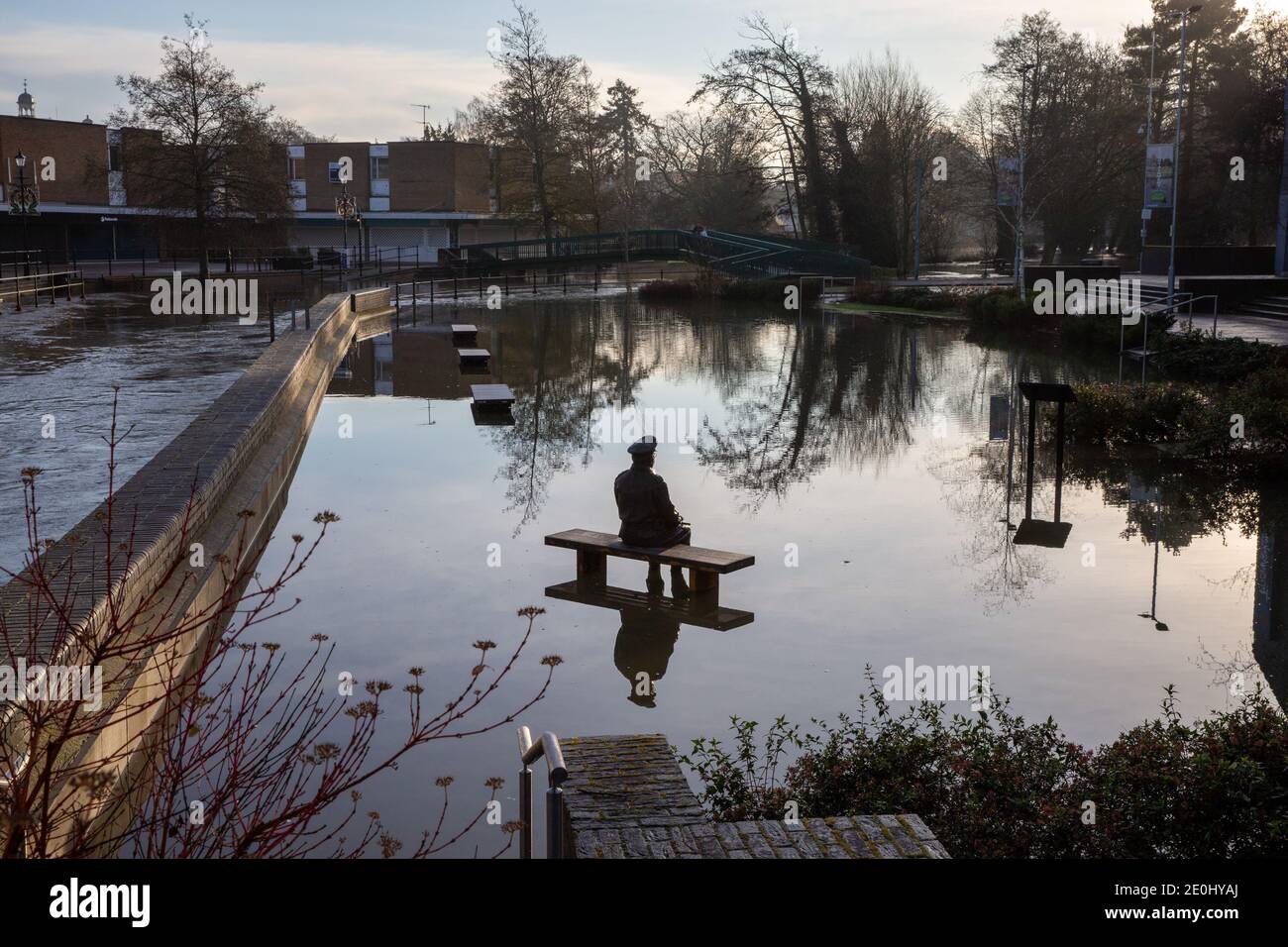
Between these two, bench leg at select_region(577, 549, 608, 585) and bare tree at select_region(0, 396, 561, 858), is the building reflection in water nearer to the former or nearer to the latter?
bench leg at select_region(577, 549, 608, 585)

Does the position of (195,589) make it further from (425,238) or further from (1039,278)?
(425,238)

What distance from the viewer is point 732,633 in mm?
10016

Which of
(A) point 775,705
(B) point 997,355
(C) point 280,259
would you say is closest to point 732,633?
(A) point 775,705

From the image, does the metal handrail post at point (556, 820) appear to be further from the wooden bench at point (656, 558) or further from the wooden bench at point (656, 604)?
the wooden bench at point (656, 558)

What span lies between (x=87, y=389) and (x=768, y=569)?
44.6ft

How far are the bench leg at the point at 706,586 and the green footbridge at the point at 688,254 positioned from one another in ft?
143

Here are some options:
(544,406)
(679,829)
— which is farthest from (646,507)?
(544,406)

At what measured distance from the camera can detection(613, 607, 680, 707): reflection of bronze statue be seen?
894cm

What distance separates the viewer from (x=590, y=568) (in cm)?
1126

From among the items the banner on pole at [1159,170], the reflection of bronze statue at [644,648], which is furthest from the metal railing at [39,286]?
the reflection of bronze statue at [644,648]

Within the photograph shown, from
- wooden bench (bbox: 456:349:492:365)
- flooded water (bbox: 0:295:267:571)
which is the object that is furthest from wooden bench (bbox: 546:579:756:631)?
wooden bench (bbox: 456:349:492:365)

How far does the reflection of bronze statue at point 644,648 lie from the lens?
Result: 29.3ft
